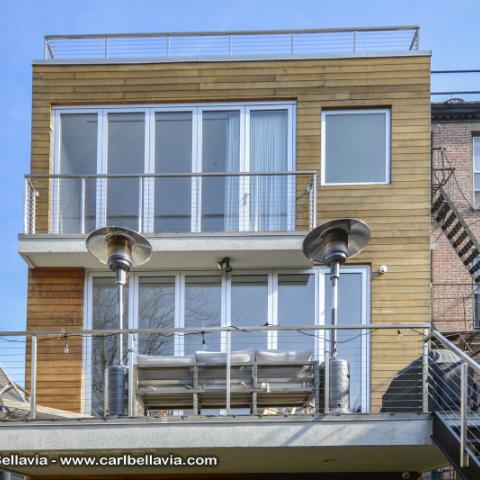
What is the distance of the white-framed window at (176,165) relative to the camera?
13.2m

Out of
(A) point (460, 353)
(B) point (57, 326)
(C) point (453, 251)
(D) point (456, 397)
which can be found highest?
(C) point (453, 251)

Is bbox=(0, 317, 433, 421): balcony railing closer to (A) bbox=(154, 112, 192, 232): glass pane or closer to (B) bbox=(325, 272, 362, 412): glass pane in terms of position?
(B) bbox=(325, 272, 362, 412): glass pane

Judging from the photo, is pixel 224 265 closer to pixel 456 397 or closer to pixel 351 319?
pixel 351 319

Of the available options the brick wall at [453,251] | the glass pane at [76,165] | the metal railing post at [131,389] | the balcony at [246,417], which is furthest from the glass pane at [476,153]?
the metal railing post at [131,389]

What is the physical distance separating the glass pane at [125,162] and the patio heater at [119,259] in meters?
2.96

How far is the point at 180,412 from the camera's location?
1214 centimetres

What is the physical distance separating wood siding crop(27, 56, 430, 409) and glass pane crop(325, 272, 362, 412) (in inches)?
11.5

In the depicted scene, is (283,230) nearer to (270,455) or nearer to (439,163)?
(270,455)

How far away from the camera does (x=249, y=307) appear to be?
12844 millimetres

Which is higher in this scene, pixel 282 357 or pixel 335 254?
pixel 335 254

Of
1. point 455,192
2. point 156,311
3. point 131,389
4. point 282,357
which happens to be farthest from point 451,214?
point 131,389

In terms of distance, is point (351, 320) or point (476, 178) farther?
point (476, 178)

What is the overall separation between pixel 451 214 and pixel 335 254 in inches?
285

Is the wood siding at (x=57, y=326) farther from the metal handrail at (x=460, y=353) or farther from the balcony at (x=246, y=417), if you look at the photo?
the metal handrail at (x=460, y=353)
